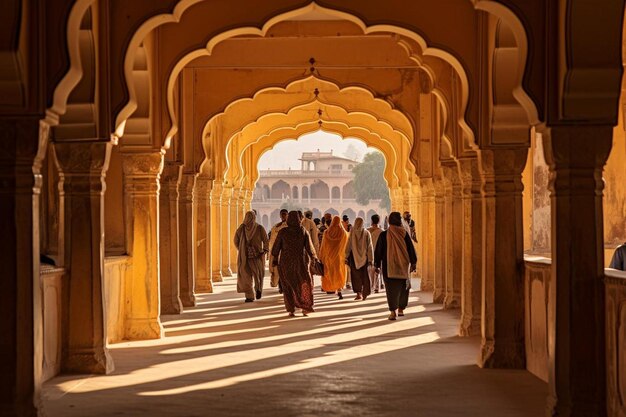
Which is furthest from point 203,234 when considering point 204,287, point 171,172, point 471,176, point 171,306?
point 471,176

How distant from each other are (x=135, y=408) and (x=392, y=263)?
6.34 meters

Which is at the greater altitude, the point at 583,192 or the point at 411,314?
the point at 583,192

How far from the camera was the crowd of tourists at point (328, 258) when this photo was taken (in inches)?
515

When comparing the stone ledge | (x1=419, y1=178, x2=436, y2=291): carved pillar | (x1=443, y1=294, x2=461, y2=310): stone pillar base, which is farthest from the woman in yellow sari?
the stone ledge

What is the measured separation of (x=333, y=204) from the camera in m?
79.1

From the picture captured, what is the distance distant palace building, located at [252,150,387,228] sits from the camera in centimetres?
7731

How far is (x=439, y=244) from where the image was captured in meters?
16.2

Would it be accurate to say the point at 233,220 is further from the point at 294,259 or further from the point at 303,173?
the point at 303,173

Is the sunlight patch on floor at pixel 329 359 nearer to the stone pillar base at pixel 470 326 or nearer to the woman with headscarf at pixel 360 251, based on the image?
the stone pillar base at pixel 470 326

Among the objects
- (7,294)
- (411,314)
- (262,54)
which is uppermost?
(262,54)

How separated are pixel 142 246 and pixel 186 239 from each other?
3875mm

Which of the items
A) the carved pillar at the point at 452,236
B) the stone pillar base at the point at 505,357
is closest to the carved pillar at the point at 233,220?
the carved pillar at the point at 452,236

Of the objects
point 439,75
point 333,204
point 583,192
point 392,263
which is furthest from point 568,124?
point 333,204

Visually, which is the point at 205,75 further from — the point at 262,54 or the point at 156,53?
the point at 156,53
